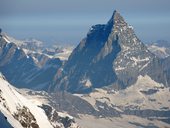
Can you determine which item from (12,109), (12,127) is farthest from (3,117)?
(12,109)

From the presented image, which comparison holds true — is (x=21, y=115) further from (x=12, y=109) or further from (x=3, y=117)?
(x=3, y=117)

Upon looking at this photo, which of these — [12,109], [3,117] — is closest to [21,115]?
[12,109]

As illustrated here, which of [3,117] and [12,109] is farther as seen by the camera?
[12,109]

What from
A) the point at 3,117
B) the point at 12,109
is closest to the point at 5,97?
the point at 12,109

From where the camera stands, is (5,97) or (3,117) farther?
(5,97)

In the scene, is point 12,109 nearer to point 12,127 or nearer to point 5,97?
point 5,97

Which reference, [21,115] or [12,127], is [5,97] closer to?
[21,115]

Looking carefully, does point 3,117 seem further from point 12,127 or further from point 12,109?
point 12,109
